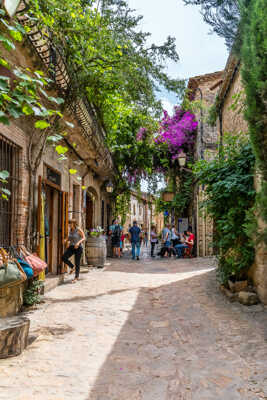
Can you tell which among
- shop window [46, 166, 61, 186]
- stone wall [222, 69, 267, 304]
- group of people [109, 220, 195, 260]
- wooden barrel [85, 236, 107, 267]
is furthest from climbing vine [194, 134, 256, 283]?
group of people [109, 220, 195, 260]

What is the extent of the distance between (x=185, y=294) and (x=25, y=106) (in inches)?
184

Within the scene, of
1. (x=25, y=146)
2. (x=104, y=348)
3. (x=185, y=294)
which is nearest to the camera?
(x=104, y=348)

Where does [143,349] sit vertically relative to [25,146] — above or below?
below

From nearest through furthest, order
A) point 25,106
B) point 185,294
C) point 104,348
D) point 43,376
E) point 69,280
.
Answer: point 43,376, point 25,106, point 104,348, point 185,294, point 69,280

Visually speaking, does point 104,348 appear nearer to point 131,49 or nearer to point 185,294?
point 185,294

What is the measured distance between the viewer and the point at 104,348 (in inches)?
145

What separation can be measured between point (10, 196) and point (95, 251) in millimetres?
5404

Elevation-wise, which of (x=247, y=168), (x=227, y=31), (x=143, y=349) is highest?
(x=227, y=31)

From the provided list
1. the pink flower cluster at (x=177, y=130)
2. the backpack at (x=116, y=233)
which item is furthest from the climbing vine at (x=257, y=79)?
the pink flower cluster at (x=177, y=130)

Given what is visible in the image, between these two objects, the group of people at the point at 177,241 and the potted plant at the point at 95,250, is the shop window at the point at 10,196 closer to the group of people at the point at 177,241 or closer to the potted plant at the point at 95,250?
the potted plant at the point at 95,250


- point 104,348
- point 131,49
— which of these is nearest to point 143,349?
point 104,348

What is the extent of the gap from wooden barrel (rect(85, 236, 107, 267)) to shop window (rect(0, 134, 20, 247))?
5.25 meters

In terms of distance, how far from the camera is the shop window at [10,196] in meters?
5.11

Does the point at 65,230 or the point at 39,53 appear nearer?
the point at 39,53
